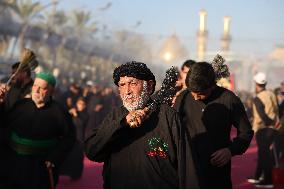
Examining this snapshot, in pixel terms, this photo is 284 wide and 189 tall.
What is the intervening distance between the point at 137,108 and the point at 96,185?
800 centimetres

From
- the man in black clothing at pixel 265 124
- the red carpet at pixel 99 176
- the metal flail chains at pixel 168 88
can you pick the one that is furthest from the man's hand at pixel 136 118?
the man in black clothing at pixel 265 124

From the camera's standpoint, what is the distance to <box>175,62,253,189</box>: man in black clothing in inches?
227

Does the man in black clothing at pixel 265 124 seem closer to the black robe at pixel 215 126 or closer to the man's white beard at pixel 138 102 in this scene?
the black robe at pixel 215 126

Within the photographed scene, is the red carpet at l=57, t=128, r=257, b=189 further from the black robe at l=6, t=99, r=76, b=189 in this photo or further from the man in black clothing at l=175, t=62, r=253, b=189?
the man in black clothing at l=175, t=62, r=253, b=189

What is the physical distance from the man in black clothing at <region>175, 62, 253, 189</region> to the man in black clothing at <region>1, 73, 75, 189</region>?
51.3 inches

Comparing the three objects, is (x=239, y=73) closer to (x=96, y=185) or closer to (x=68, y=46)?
(x=68, y=46)

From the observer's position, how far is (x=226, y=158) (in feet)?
18.6

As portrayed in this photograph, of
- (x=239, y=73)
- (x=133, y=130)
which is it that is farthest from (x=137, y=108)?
(x=239, y=73)

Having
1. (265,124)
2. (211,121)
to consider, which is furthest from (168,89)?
(265,124)

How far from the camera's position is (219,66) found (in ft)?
21.0

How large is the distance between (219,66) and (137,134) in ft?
7.70

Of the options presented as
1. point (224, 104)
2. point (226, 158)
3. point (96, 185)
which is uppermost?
point (224, 104)

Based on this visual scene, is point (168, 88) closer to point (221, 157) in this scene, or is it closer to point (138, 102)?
point (221, 157)

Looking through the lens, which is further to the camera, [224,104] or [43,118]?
[43,118]
